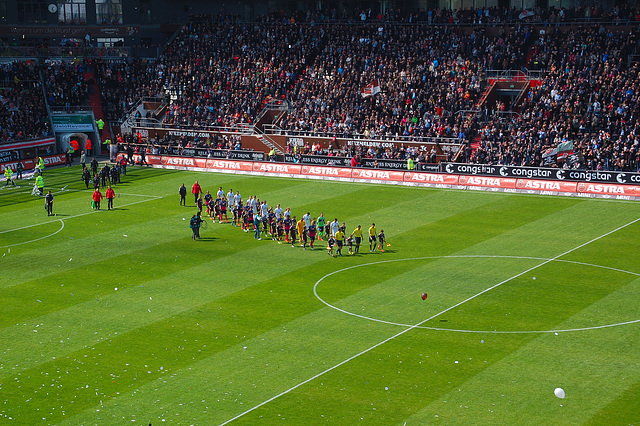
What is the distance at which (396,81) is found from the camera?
6794cm

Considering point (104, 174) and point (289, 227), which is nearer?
point (289, 227)

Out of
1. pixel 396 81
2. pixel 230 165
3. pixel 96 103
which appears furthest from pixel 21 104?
pixel 396 81

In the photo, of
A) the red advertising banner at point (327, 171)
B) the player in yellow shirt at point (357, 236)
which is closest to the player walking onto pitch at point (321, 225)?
the player in yellow shirt at point (357, 236)

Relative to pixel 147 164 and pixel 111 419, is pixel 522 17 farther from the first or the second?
pixel 111 419

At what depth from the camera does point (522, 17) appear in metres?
70.1

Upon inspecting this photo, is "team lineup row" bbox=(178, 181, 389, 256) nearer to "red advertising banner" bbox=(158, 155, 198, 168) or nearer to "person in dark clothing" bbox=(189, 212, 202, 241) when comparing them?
"person in dark clothing" bbox=(189, 212, 202, 241)

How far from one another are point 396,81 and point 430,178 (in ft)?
49.4

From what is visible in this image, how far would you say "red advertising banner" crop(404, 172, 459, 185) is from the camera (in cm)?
5484

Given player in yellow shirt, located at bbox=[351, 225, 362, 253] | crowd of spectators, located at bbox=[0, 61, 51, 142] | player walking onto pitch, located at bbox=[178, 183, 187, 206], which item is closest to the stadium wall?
crowd of spectators, located at bbox=[0, 61, 51, 142]

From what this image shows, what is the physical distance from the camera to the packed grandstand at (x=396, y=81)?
57875 millimetres

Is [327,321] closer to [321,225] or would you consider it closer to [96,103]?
[321,225]

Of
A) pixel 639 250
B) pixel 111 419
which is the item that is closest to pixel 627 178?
pixel 639 250

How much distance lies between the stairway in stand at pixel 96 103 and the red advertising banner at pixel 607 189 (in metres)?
43.4

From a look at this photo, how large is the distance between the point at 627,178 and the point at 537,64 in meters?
18.0
